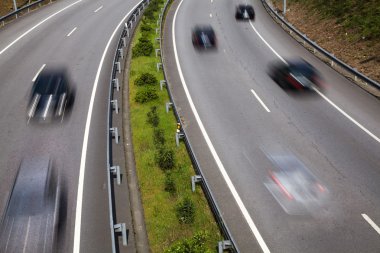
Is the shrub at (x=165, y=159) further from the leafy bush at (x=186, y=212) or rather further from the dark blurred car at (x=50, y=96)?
the dark blurred car at (x=50, y=96)

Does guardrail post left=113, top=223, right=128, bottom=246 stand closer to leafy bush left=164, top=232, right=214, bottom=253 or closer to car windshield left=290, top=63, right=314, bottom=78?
leafy bush left=164, top=232, right=214, bottom=253

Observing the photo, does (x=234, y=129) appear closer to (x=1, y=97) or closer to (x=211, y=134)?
(x=211, y=134)

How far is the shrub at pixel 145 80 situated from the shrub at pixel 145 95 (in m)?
1.67

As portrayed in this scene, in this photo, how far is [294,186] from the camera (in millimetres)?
15281

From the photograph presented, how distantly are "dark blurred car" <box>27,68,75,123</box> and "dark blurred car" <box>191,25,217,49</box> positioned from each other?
11148 millimetres

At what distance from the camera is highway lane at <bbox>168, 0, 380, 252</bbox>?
13.2 m

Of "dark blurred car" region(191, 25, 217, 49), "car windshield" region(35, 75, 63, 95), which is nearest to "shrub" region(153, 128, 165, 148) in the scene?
"car windshield" region(35, 75, 63, 95)

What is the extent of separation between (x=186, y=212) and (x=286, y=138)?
684cm

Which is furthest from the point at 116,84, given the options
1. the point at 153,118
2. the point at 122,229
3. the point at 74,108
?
the point at 122,229

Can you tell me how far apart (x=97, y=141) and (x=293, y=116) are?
947 cm

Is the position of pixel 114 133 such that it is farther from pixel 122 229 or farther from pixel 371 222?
pixel 371 222

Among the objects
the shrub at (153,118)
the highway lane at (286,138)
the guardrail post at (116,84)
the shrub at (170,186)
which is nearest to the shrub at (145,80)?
the guardrail post at (116,84)

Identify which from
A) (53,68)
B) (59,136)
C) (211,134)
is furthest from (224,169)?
(53,68)

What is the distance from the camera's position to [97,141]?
18.6m
